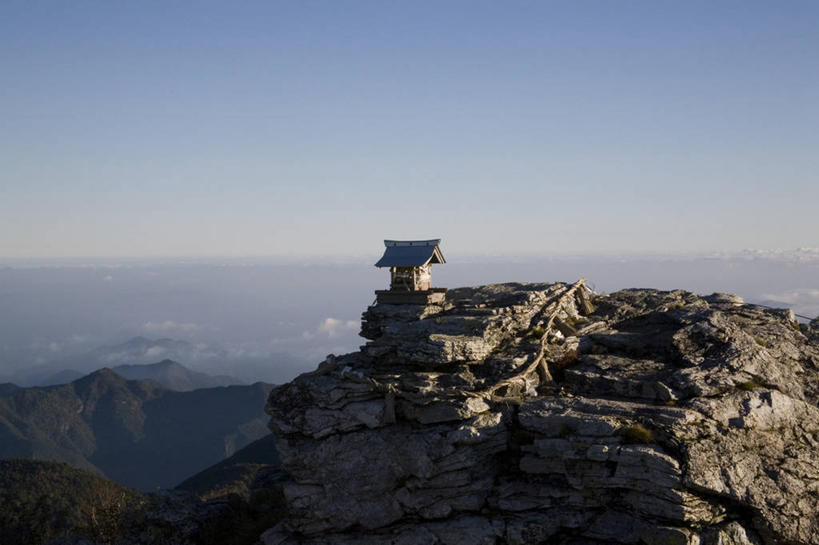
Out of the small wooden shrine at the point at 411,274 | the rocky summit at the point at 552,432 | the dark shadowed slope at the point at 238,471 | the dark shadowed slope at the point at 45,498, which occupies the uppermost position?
the small wooden shrine at the point at 411,274

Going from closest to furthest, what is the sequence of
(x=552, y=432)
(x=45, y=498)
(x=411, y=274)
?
1. (x=552, y=432)
2. (x=411, y=274)
3. (x=45, y=498)

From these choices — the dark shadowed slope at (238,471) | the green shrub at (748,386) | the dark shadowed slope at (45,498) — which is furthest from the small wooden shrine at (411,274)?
the dark shadowed slope at (238,471)

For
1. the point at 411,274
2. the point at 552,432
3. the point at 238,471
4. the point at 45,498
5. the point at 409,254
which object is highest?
the point at 409,254

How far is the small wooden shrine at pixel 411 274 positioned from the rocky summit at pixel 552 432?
101cm

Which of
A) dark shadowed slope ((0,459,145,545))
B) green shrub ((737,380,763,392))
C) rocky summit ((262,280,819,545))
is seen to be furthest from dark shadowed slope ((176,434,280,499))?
green shrub ((737,380,763,392))

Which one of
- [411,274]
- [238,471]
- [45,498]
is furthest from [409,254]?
[238,471]

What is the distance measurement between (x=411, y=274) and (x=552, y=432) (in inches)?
540

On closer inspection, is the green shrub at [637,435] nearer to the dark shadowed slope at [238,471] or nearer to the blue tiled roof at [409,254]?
the blue tiled roof at [409,254]

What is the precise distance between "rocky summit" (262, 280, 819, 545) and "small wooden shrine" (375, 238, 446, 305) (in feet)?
3.31

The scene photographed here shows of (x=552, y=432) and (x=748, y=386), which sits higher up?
(x=748, y=386)

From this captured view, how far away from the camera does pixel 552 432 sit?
84.9 ft

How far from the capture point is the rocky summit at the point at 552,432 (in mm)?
22688

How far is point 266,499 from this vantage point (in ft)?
131

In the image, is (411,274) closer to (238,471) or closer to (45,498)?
(45,498)
